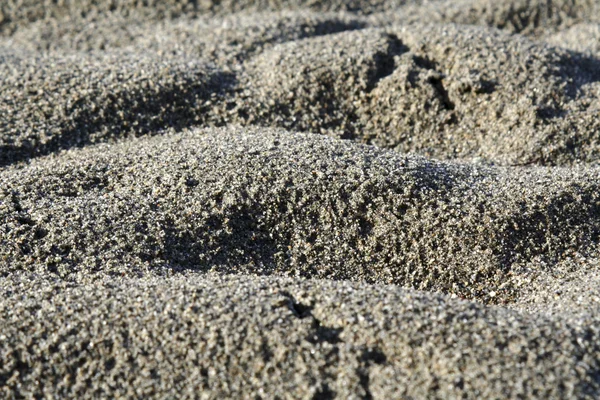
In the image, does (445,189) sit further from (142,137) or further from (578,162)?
(142,137)

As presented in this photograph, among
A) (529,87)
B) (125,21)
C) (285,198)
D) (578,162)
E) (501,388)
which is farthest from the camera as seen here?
(125,21)

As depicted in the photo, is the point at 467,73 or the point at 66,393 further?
the point at 467,73

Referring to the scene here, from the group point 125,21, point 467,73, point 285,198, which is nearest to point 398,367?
point 285,198

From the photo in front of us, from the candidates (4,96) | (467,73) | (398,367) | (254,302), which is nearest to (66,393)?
(254,302)

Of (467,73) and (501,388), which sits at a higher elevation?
(467,73)

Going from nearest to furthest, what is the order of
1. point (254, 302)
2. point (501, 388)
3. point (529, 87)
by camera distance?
point (501, 388)
point (254, 302)
point (529, 87)

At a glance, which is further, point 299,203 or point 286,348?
point 299,203

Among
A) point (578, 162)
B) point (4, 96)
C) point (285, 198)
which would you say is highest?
point (4, 96)
